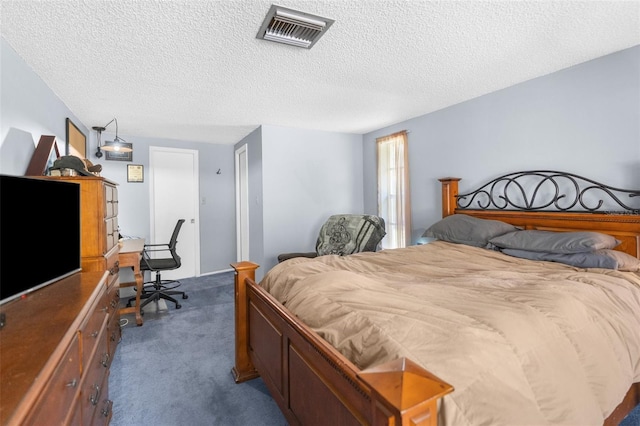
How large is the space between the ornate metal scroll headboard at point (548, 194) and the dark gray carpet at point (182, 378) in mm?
2669

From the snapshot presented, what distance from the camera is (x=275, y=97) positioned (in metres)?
3.02

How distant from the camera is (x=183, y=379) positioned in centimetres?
222

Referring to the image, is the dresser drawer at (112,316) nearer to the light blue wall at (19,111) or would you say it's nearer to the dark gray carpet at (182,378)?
the dark gray carpet at (182,378)

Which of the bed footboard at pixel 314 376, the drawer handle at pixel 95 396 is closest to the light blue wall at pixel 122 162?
the drawer handle at pixel 95 396

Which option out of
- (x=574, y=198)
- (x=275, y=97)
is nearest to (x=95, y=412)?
(x=275, y=97)

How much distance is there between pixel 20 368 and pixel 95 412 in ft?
2.80

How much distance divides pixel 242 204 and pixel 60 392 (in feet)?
14.2

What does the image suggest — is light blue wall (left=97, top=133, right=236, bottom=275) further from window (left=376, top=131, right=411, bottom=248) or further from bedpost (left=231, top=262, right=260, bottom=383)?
bedpost (left=231, top=262, right=260, bottom=383)

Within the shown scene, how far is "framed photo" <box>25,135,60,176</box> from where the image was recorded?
221cm

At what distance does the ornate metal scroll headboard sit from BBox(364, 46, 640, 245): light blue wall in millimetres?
72

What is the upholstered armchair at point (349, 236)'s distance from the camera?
359 centimetres

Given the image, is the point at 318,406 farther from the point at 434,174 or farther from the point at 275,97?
the point at 434,174

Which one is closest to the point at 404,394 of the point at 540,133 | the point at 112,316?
the point at 112,316

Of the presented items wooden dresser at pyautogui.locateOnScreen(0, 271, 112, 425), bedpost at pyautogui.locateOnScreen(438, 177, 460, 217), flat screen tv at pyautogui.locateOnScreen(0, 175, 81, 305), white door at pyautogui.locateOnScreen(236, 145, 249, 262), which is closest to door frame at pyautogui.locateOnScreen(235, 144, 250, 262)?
white door at pyautogui.locateOnScreen(236, 145, 249, 262)
